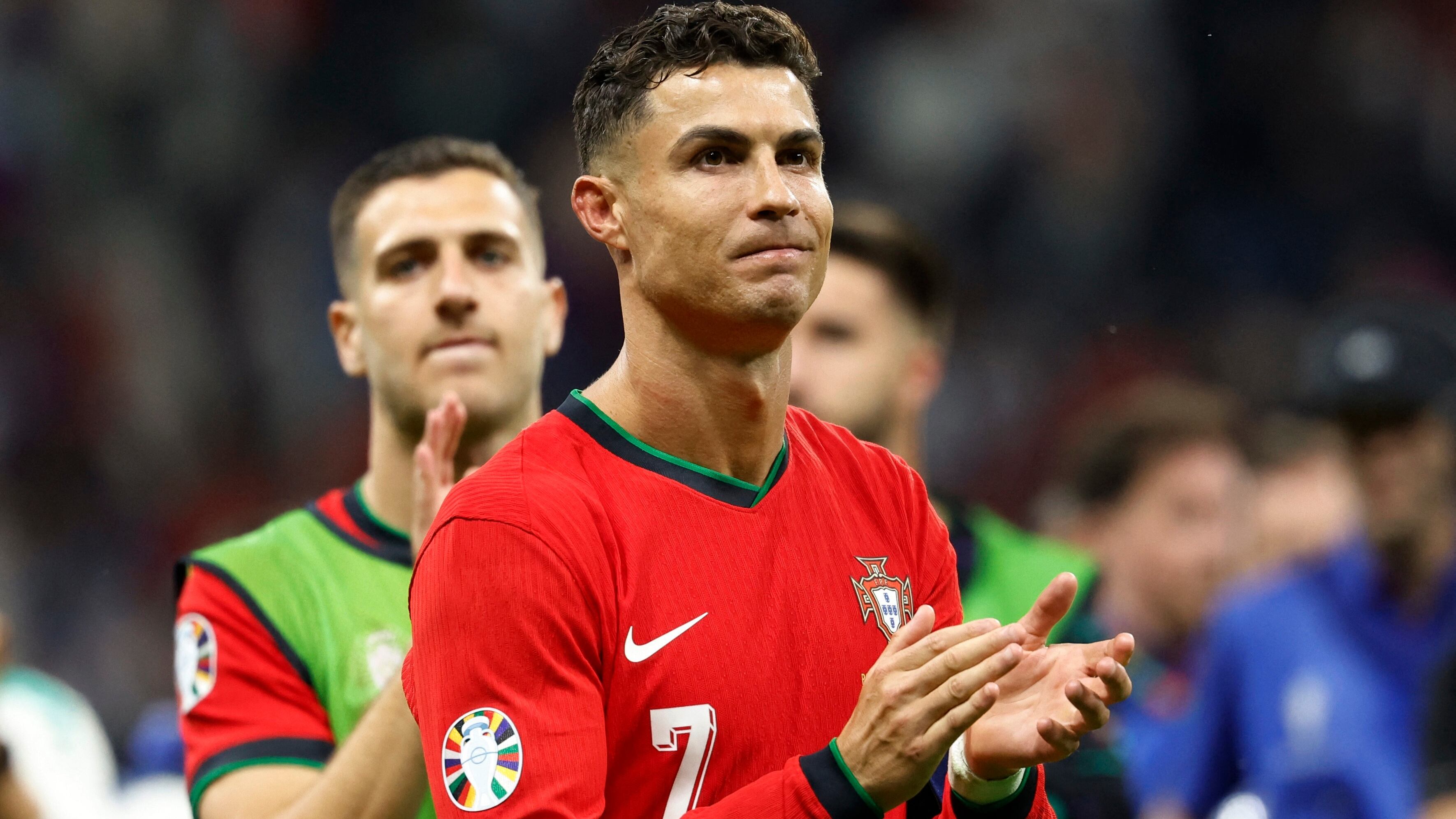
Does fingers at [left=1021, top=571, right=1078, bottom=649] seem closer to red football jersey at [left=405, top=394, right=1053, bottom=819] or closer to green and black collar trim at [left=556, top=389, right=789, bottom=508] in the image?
red football jersey at [left=405, top=394, right=1053, bottom=819]

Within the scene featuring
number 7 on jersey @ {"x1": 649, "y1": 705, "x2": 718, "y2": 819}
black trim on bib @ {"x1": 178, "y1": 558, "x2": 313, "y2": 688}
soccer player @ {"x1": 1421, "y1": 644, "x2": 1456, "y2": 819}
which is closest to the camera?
number 7 on jersey @ {"x1": 649, "y1": 705, "x2": 718, "y2": 819}

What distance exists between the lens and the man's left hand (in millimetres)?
2457

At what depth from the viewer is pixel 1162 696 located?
341 inches

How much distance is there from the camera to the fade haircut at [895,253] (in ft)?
17.4

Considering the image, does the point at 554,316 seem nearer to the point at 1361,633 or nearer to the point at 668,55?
the point at 668,55

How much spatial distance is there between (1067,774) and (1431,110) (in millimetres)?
9835

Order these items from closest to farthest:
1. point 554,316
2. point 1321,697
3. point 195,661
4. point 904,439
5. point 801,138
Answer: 1. point 801,138
2. point 195,661
3. point 554,316
4. point 904,439
5. point 1321,697

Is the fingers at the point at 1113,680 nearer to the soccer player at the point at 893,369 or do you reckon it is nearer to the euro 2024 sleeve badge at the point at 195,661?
the euro 2024 sleeve badge at the point at 195,661

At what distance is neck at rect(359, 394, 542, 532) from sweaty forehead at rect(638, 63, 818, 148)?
1.25 metres

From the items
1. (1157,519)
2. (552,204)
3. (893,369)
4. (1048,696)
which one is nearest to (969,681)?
(1048,696)

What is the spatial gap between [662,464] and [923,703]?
64 cm

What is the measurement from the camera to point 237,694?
362 cm

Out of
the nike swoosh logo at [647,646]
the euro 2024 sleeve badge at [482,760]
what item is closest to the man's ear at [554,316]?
the nike swoosh logo at [647,646]

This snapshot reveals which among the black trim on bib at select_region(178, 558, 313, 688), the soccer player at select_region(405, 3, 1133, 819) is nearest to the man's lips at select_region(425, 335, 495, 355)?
the black trim on bib at select_region(178, 558, 313, 688)
